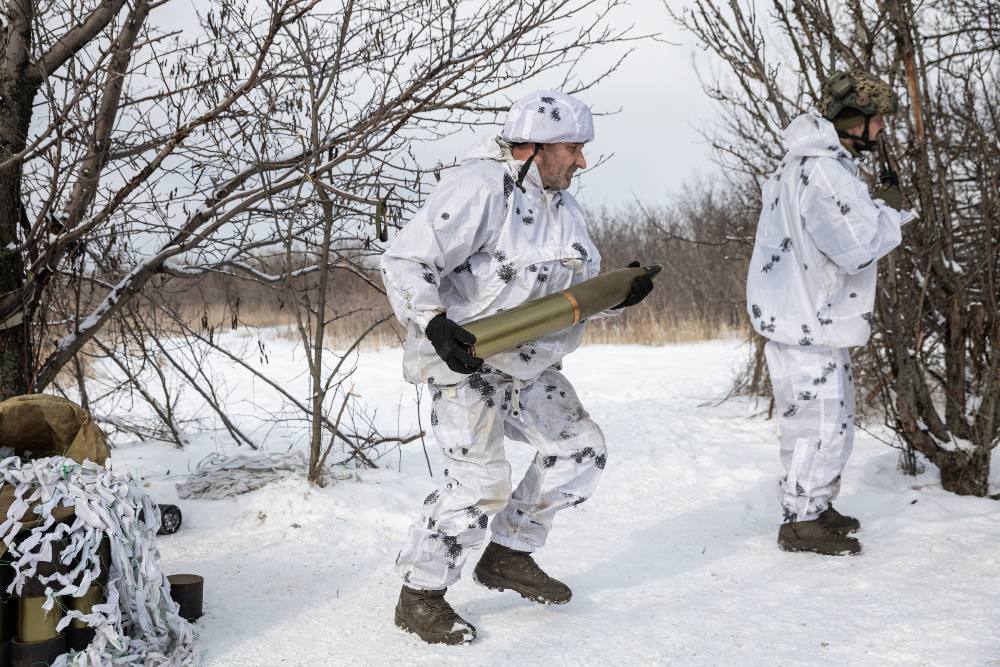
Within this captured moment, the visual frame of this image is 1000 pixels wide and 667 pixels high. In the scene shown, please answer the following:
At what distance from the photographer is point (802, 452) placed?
3896 mm

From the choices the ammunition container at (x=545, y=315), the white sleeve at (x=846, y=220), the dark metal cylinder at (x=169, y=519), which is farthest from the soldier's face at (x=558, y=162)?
the dark metal cylinder at (x=169, y=519)

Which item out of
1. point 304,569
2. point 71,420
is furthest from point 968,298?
point 71,420

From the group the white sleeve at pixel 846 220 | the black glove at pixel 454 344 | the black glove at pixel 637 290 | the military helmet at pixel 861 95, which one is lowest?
the black glove at pixel 454 344

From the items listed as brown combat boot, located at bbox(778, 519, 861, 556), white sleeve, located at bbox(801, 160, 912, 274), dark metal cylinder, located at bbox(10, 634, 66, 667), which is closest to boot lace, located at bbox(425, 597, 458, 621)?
dark metal cylinder, located at bbox(10, 634, 66, 667)

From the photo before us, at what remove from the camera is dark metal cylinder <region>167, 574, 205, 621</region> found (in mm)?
3074

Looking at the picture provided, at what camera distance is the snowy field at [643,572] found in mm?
2863

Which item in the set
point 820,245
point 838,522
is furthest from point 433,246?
point 838,522

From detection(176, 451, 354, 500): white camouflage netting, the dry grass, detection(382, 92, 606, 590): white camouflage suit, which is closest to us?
detection(382, 92, 606, 590): white camouflage suit

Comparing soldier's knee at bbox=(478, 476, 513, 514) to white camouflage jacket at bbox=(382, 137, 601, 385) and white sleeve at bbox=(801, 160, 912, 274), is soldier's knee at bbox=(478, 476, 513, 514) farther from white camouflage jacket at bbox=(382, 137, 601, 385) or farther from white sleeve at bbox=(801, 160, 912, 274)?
white sleeve at bbox=(801, 160, 912, 274)

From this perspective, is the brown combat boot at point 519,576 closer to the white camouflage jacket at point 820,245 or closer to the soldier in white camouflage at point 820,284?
the soldier in white camouflage at point 820,284

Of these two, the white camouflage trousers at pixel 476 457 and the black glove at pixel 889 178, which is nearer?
the white camouflage trousers at pixel 476 457

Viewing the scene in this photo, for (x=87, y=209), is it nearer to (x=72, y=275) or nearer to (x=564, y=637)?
(x=72, y=275)

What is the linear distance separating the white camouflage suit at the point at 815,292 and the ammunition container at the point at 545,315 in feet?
3.64

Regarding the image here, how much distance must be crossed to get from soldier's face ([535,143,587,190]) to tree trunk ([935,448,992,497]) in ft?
9.35
